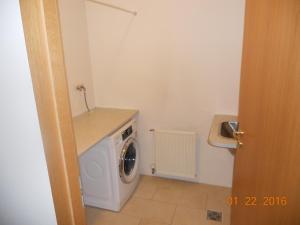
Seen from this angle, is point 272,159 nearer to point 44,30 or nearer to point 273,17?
point 273,17

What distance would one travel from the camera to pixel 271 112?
46.1 inches

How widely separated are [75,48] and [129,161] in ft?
4.70

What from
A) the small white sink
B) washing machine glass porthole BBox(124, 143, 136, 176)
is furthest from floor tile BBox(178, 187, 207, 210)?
the small white sink

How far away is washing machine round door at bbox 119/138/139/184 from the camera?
2.36 meters

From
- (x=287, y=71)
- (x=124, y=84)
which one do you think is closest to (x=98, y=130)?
(x=124, y=84)

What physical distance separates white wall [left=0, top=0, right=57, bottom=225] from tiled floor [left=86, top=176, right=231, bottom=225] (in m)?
1.40

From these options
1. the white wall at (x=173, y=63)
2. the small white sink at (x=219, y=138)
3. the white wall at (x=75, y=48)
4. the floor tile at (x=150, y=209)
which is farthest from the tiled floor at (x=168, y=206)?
the white wall at (x=75, y=48)

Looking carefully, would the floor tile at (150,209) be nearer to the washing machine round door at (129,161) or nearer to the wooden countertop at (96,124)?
the washing machine round door at (129,161)

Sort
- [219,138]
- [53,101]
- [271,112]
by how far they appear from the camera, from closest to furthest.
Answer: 1. [53,101]
2. [271,112]
3. [219,138]

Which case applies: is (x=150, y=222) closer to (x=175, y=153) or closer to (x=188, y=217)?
(x=188, y=217)

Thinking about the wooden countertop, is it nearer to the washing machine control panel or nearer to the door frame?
the washing machine control panel

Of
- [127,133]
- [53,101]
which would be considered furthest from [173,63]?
[53,101]

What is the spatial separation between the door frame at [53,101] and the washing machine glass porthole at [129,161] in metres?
1.45

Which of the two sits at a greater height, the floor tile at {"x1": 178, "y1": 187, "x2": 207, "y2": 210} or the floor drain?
the floor tile at {"x1": 178, "y1": 187, "x2": 207, "y2": 210}
